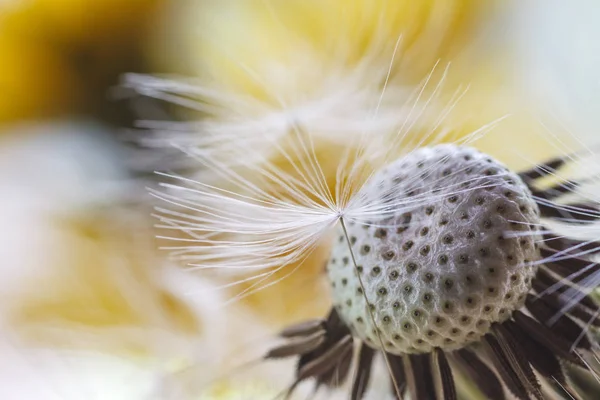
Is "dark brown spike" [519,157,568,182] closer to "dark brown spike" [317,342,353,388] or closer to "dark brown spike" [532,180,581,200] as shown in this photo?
"dark brown spike" [532,180,581,200]

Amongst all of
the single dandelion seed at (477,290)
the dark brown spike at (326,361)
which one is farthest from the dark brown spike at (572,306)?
the dark brown spike at (326,361)

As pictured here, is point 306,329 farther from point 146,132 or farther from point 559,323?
point 146,132

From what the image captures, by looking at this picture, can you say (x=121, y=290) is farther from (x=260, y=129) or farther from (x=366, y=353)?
(x=366, y=353)

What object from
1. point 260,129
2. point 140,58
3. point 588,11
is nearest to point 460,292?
point 260,129

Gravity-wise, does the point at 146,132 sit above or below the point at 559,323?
above

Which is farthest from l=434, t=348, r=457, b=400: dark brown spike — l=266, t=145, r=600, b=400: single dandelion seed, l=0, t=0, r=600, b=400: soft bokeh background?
l=0, t=0, r=600, b=400: soft bokeh background

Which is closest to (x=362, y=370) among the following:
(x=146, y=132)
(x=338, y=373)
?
(x=338, y=373)
